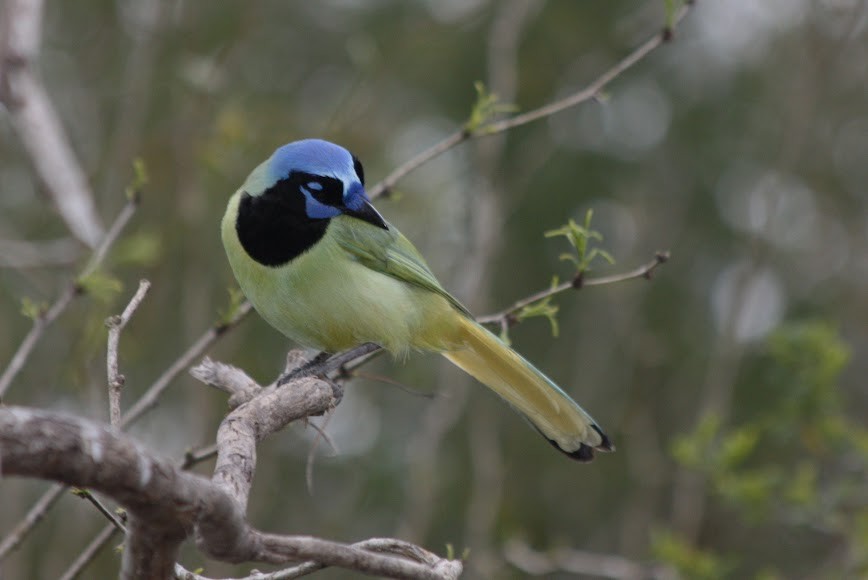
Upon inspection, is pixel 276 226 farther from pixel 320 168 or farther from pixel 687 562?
pixel 687 562

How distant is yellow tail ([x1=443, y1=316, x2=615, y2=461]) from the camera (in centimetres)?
405

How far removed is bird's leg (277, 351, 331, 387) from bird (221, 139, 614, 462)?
0.12 ft

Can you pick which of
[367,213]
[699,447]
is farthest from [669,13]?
[699,447]

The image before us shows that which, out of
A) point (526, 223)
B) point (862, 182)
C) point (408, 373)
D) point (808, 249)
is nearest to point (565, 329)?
point (526, 223)

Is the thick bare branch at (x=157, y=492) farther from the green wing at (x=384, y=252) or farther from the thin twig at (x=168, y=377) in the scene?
the green wing at (x=384, y=252)

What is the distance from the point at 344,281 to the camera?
4020mm

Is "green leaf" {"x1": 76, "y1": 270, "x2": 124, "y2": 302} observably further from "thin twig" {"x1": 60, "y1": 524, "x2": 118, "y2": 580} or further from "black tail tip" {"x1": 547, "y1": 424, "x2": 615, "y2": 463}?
"black tail tip" {"x1": 547, "y1": 424, "x2": 615, "y2": 463}

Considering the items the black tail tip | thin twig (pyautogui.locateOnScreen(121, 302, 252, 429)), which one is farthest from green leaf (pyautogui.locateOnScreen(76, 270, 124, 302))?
the black tail tip

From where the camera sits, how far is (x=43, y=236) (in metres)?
6.86

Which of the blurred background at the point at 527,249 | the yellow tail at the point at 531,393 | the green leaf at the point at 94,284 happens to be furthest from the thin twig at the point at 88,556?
the blurred background at the point at 527,249

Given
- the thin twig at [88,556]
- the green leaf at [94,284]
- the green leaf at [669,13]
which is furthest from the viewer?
the green leaf at [669,13]

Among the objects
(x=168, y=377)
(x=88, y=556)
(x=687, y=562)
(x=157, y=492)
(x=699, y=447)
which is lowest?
(x=157, y=492)

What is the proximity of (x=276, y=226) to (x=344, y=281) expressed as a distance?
322mm

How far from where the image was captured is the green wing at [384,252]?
13.5ft
